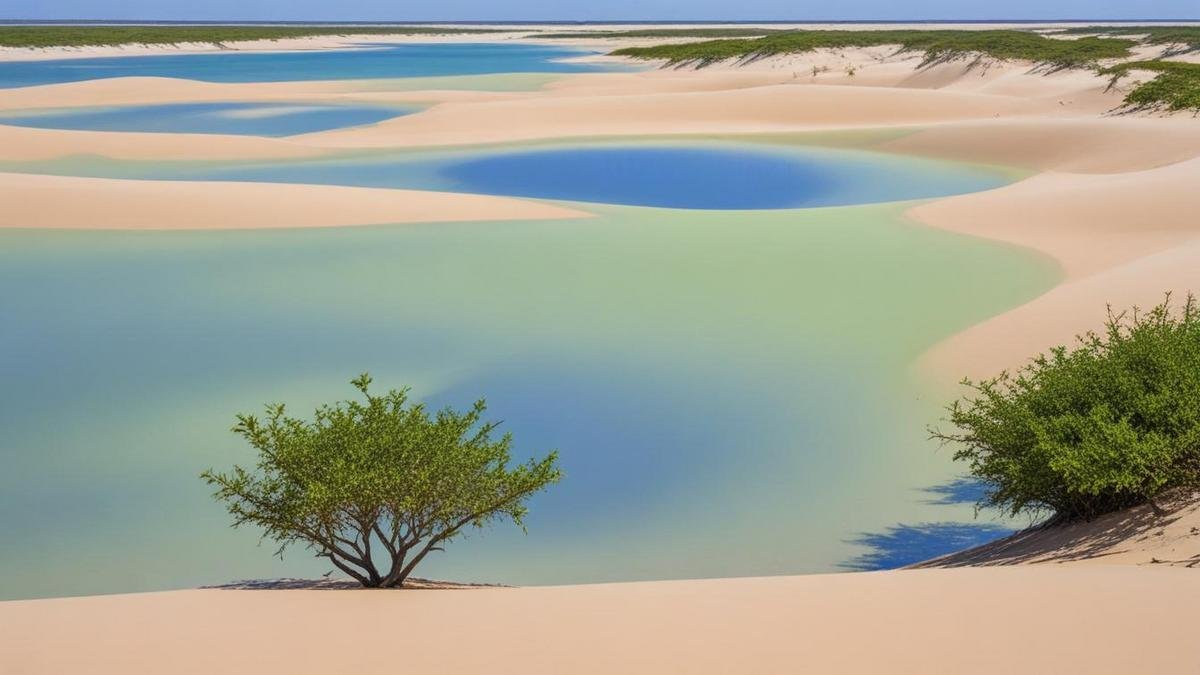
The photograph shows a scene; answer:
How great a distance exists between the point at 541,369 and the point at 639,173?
20733mm

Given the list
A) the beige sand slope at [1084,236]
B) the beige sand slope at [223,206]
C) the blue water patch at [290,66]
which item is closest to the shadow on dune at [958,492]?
the beige sand slope at [1084,236]

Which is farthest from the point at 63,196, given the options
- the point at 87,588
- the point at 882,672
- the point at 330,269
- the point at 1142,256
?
the point at 882,672

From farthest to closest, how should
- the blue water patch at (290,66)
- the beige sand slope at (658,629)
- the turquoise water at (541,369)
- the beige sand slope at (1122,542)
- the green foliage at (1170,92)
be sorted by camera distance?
the blue water patch at (290,66) → the green foliage at (1170,92) → the turquoise water at (541,369) → the beige sand slope at (1122,542) → the beige sand slope at (658,629)

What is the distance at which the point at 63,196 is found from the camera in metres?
26.8

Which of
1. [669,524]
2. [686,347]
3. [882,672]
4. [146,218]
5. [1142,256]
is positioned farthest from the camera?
[146,218]

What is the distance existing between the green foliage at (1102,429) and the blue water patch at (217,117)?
4341cm

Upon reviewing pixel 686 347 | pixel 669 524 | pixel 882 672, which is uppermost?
pixel 686 347

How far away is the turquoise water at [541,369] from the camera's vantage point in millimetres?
10305

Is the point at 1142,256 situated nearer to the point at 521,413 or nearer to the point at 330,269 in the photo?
the point at 521,413

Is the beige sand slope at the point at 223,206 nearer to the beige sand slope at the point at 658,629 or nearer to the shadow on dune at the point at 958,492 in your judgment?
the shadow on dune at the point at 958,492

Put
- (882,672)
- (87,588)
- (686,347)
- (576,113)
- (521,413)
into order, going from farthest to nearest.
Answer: (576,113)
(686,347)
(521,413)
(87,588)
(882,672)

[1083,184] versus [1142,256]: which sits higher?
[1083,184]

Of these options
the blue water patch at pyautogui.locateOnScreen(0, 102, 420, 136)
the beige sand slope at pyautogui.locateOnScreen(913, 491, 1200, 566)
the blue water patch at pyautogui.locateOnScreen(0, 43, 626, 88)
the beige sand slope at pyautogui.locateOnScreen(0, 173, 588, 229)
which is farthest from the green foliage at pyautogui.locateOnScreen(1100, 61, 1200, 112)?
the blue water patch at pyautogui.locateOnScreen(0, 43, 626, 88)

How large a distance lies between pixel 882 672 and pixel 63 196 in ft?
85.7
